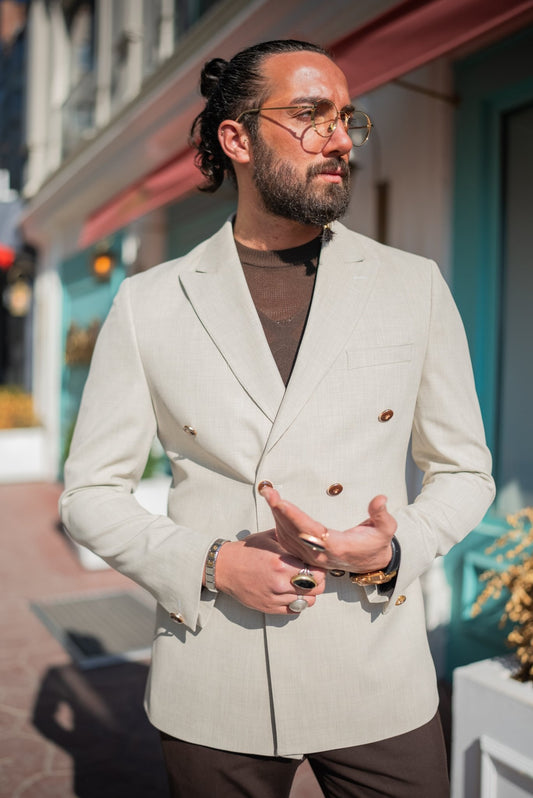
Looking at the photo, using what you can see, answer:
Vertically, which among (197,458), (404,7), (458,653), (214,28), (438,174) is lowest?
(458,653)

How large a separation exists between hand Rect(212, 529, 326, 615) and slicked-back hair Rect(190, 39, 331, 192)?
0.99m

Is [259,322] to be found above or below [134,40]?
below

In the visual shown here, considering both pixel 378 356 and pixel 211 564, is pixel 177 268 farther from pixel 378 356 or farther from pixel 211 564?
→ pixel 211 564

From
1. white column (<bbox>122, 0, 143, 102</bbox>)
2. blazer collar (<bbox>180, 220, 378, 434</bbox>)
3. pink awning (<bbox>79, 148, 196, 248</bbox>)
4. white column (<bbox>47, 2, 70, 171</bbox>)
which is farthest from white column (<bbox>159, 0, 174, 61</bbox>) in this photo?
blazer collar (<bbox>180, 220, 378, 434</bbox>)

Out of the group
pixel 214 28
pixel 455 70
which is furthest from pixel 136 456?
pixel 214 28

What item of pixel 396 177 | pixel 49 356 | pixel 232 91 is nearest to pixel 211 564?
pixel 232 91

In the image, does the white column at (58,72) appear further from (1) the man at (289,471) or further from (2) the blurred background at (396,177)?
(1) the man at (289,471)

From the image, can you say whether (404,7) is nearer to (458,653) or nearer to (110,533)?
(110,533)

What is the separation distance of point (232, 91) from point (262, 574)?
48.1 inches

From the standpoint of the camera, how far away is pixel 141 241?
29.5 feet

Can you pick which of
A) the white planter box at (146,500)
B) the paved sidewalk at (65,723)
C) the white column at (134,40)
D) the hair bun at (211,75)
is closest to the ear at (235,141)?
the hair bun at (211,75)

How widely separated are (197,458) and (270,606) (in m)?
0.41

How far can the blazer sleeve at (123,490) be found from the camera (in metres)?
1.59

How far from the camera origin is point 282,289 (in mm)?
1839
